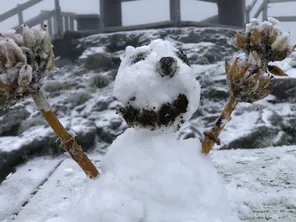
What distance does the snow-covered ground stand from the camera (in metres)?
1.02

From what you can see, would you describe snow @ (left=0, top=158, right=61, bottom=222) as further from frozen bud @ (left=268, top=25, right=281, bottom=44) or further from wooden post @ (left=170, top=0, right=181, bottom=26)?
wooden post @ (left=170, top=0, right=181, bottom=26)

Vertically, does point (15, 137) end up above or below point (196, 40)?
below

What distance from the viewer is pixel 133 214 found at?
27.0 inches

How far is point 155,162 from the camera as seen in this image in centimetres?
73

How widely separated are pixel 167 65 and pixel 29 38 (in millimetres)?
277

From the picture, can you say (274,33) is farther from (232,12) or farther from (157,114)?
(232,12)

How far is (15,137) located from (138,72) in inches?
116

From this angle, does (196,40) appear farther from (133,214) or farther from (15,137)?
(133,214)

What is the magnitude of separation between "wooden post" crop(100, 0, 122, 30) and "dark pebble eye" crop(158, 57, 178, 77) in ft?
17.2

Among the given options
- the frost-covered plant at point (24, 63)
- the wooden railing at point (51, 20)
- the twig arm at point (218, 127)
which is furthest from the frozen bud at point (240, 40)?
the wooden railing at point (51, 20)

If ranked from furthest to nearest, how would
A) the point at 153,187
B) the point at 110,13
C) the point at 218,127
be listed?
the point at 110,13
the point at 218,127
the point at 153,187

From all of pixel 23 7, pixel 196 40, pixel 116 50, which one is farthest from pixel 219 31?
pixel 23 7

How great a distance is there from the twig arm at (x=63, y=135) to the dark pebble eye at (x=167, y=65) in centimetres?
25

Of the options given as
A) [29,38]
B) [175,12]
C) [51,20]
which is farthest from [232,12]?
[29,38]
